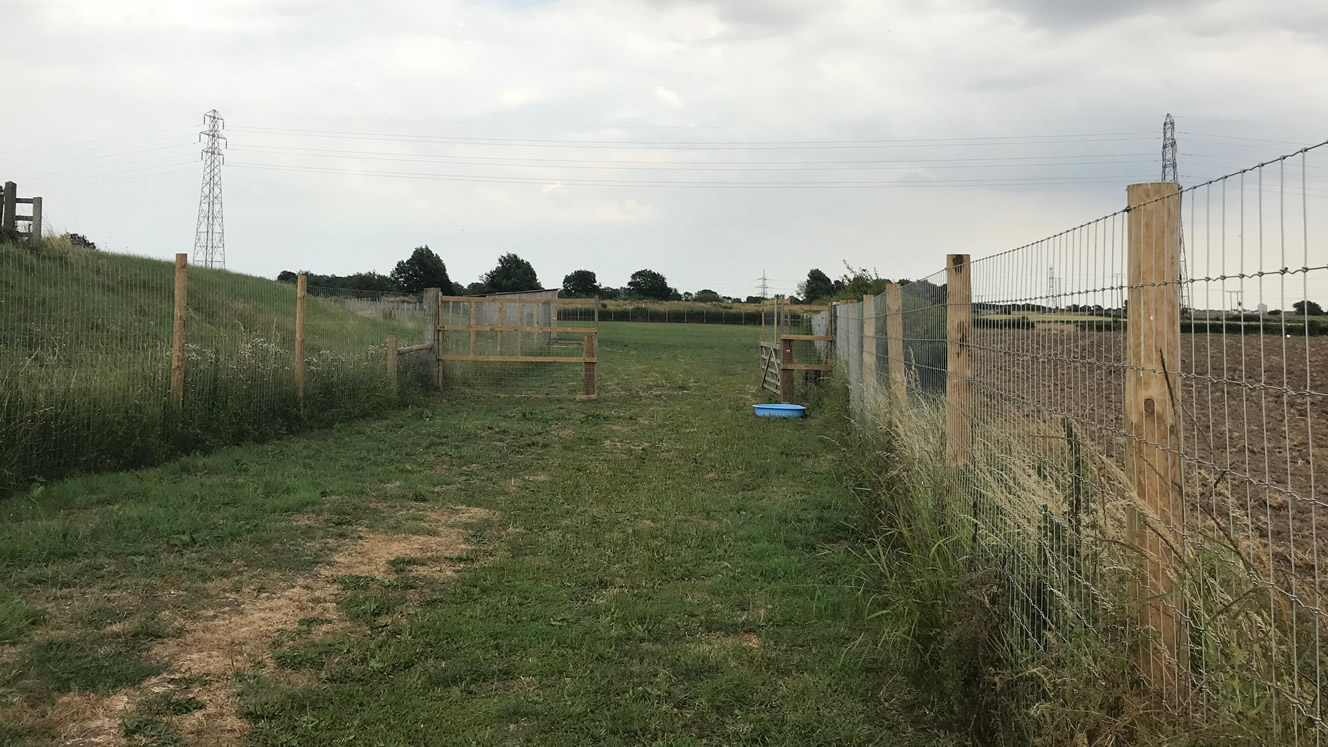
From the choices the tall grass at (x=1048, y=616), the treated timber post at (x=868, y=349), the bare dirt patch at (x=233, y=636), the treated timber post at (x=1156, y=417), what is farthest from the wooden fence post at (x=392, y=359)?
the treated timber post at (x=1156, y=417)

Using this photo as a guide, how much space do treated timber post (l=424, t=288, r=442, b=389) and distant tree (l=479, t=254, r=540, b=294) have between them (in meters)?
61.9

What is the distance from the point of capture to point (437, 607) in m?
4.96

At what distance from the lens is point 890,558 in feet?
17.2

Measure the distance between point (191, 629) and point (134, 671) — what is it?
1.83 feet

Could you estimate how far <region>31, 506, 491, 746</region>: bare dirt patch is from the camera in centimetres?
→ 348

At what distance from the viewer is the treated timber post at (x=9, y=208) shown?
50.3ft

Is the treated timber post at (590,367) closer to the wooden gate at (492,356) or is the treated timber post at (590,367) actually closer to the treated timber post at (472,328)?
the wooden gate at (492,356)

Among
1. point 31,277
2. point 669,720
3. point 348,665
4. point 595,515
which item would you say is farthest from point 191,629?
point 31,277

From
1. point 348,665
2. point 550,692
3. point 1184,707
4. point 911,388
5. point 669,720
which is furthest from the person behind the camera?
point 911,388

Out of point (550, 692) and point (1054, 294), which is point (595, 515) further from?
point (1054, 294)

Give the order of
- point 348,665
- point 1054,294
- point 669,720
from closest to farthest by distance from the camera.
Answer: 1. point 1054,294
2. point 669,720
3. point 348,665

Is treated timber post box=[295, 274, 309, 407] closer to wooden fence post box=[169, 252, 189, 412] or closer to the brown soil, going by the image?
wooden fence post box=[169, 252, 189, 412]

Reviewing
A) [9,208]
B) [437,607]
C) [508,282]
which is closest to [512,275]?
[508,282]

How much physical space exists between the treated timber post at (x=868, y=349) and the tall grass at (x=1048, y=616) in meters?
3.60
